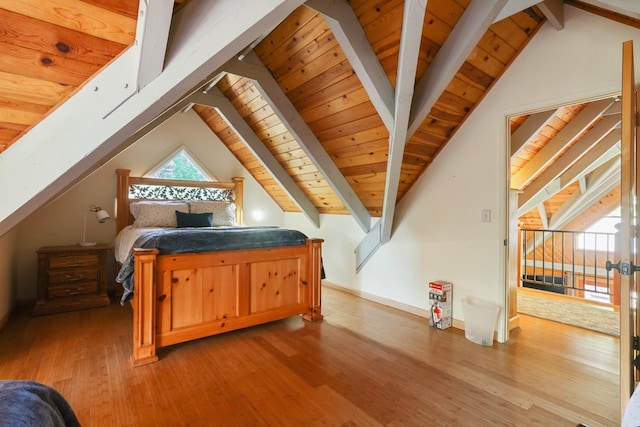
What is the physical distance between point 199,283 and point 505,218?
251cm

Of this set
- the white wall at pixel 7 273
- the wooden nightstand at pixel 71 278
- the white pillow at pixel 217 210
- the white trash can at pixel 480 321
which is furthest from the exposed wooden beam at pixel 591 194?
the white wall at pixel 7 273

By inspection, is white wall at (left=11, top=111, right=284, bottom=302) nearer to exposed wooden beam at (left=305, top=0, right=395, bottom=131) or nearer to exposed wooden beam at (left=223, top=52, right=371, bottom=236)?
exposed wooden beam at (left=223, top=52, right=371, bottom=236)

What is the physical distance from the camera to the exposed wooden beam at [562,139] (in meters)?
3.21

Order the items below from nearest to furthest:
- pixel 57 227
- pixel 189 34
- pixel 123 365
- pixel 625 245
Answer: pixel 189 34
pixel 625 245
pixel 123 365
pixel 57 227

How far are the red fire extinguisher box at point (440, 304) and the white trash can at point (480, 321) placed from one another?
215 millimetres

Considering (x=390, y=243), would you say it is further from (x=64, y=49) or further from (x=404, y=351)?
(x=64, y=49)

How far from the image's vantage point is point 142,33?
1.15 m

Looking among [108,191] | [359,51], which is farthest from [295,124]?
[108,191]

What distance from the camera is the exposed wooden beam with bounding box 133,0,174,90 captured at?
3.57ft

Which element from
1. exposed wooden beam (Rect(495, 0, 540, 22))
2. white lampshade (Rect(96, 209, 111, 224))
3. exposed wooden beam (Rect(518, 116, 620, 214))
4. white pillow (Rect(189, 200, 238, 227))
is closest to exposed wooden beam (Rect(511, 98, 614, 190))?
exposed wooden beam (Rect(518, 116, 620, 214))

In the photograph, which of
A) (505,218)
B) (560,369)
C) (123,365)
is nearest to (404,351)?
(560,369)

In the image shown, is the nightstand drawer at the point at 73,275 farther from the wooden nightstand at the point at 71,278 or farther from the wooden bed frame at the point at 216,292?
the wooden bed frame at the point at 216,292

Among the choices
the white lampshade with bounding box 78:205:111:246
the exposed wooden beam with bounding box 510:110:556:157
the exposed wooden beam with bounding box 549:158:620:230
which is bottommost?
the white lampshade with bounding box 78:205:111:246

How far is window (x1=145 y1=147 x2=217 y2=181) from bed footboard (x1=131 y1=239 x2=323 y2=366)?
2366 mm
